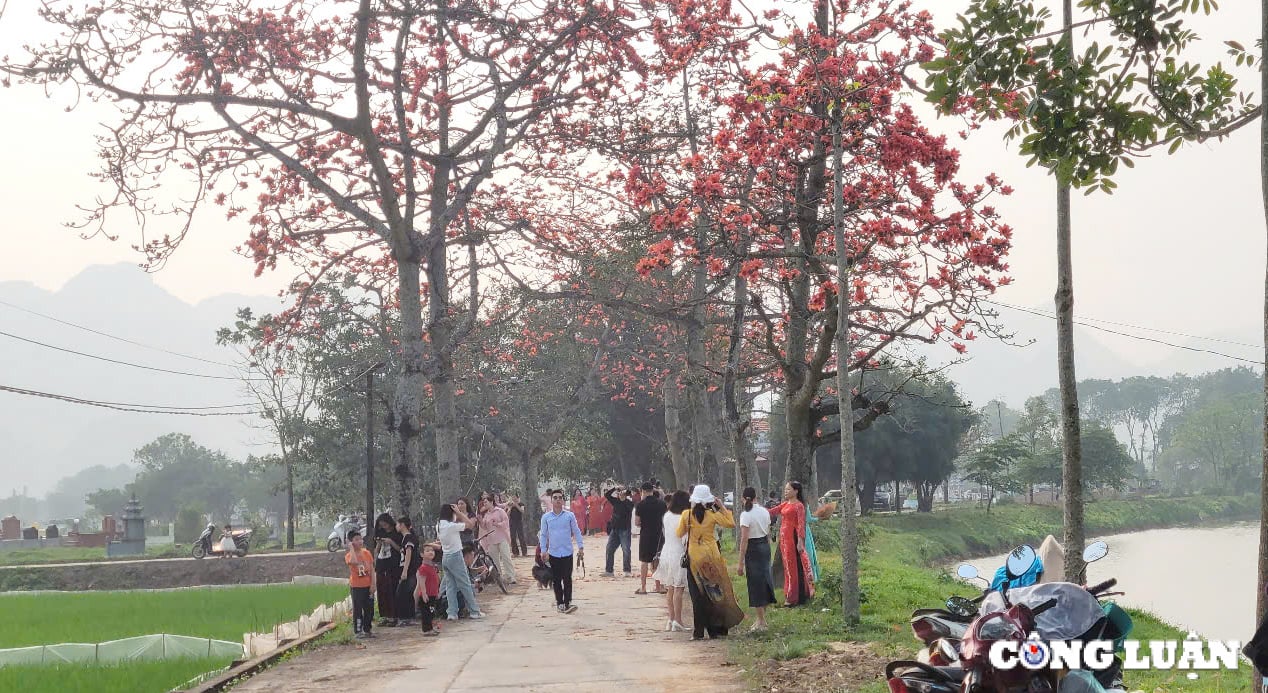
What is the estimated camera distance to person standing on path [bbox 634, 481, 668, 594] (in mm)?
20188

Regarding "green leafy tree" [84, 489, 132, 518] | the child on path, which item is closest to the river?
the child on path

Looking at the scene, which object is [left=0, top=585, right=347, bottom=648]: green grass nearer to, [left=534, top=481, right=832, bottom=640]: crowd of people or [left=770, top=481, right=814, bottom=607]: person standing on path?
[left=534, top=481, right=832, bottom=640]: crowd of people

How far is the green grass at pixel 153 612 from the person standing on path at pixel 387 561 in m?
2.26

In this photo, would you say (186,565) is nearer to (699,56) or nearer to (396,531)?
(396,531)

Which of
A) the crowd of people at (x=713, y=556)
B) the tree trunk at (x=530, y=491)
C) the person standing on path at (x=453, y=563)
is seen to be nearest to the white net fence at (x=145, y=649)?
the person standing on path at (x=453, y=563)

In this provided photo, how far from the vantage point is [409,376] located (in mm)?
19062

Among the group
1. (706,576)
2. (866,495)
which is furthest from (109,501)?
(706,576)

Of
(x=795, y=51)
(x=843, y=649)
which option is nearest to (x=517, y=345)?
(x=795, y=51)

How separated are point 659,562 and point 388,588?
3848mm

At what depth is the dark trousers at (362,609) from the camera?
16.1 metres

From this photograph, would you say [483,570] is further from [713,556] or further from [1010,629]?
[1010,629]

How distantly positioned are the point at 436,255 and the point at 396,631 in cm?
660

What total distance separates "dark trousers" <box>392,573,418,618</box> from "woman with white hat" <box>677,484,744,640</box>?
4.79 meters

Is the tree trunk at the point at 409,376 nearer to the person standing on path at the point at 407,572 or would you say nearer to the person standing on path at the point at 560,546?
the person standing on path at the point at 407,572
